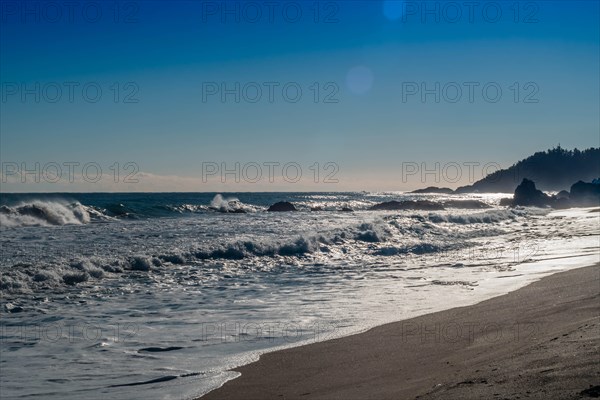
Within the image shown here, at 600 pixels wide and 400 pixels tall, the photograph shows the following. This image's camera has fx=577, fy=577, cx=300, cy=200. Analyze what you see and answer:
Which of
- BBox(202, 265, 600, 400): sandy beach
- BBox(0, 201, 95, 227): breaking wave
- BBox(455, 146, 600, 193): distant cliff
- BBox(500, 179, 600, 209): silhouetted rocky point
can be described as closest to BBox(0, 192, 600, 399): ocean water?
BBox(202, 265, 600, 400): sandy beach

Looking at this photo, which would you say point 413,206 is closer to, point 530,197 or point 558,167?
point 530,197

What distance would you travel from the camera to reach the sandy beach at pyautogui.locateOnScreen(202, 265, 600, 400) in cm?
446

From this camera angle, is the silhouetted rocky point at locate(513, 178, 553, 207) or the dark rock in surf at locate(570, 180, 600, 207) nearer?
the silhouetted rocky point at locate(513, 178, 553, 207)

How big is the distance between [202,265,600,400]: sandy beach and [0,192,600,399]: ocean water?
0.47m

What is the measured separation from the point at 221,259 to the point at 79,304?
7.23 m

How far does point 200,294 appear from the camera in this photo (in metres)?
11.4

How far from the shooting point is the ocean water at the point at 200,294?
21.0ft

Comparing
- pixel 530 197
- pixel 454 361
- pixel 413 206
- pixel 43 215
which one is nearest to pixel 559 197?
pixel 530 197

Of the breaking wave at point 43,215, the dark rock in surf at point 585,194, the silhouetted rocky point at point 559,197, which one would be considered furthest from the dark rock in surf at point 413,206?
the breaking wave at point 43,215

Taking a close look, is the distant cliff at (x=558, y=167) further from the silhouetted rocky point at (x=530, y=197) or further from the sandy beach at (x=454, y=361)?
the sandy beach at (x=454, y=361)

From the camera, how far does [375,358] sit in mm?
6582

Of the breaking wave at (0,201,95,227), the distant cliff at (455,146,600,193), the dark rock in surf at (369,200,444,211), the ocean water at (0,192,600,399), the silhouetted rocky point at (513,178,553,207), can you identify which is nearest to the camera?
the ocean water at (0,192,600,399)

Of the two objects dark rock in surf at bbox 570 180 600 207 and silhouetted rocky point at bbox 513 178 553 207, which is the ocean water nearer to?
silhouetted rocky point at bbox 513 178 553 207

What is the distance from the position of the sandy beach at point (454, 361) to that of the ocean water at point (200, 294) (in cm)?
47
